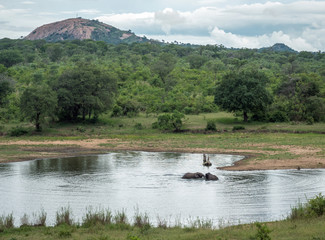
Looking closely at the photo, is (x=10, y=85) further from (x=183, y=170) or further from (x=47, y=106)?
(x=183, y=170)

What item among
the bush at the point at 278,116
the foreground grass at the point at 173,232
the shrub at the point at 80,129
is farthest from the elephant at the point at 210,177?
the bush at the point at 278,116

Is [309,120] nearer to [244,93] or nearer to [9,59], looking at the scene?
[244,93]

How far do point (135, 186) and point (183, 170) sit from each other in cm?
592

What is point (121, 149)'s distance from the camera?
1761 inches

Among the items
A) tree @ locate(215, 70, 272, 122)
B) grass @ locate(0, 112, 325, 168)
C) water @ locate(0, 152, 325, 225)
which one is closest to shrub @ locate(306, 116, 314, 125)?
grass @ locate(0, 112, 325, 168)

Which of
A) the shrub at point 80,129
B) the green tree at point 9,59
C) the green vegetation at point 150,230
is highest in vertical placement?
the green tree at point 9,59

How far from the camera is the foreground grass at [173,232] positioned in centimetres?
1555

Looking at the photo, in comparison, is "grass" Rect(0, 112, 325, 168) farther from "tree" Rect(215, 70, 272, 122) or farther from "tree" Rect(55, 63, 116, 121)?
"tree" Rect(215, 70, 272, 122)

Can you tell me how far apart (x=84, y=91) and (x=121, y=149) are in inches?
504

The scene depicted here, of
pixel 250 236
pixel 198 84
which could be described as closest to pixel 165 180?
pixel 250 236

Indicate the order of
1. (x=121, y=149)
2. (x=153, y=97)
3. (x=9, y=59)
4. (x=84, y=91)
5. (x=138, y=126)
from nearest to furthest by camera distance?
1. (x=121, y=149)
2. (x=138, y=126)
3. (x=84, y=91)
4. (x=153, y=97)
5. (x=9, y=59)

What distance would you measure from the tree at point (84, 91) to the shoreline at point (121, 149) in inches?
271

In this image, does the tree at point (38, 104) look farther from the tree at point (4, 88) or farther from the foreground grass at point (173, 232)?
the foreground grass at point (173, 232)

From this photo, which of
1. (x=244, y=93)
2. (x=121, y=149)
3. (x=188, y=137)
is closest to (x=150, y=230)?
(x=121, y=149)
